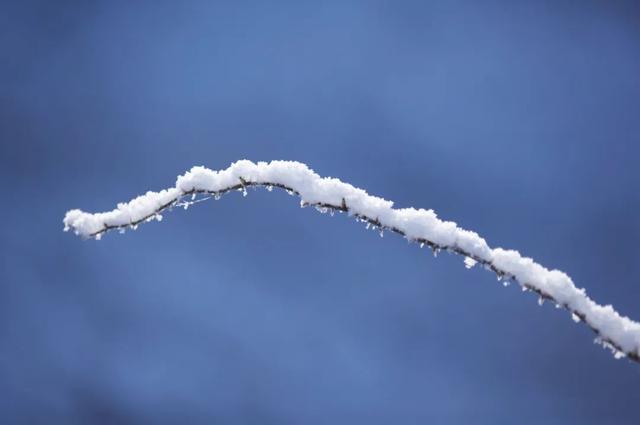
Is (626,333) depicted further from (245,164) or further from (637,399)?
(637,399)

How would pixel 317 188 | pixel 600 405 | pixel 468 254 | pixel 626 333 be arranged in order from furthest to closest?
pixel 600 405, pixel 317 188, pixel 468 254, pixel 626 333

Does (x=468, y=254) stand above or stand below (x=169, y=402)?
below

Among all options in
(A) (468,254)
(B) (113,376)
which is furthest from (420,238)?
(B) (113,376)

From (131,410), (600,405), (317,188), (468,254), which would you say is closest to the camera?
(468,254)

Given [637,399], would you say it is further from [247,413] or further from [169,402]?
[169,402]

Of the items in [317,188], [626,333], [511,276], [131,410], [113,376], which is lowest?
[626,333]

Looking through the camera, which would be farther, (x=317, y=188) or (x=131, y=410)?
(x=131, y=410)
